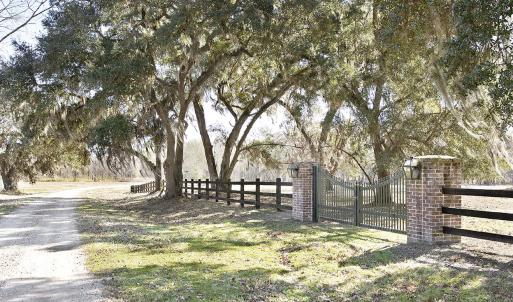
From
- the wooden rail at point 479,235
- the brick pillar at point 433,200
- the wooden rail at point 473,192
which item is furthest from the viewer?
the brick pillar at point 433,200

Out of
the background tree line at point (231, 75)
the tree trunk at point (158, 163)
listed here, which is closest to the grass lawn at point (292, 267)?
the background tree line at point (231, 75)

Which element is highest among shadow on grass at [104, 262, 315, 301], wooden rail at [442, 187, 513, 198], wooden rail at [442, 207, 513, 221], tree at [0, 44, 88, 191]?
tree at [0, 44, 88, 191]

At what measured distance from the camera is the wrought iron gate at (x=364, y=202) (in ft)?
33.1

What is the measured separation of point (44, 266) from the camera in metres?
8.10

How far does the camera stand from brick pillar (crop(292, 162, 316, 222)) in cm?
1335

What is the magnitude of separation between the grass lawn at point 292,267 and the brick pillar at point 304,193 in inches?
42.0

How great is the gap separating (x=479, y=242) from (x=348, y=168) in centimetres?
Answer: 2324

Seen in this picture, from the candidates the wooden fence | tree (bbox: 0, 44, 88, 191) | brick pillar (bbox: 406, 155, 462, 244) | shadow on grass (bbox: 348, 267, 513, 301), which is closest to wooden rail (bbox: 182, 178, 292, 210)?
the wooden fence

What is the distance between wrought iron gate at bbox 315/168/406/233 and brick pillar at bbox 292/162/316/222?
23 cm

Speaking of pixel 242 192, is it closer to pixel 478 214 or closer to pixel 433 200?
pixel 433 200

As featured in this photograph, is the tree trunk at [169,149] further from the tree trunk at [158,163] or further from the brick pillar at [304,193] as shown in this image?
the brick pillar at [304,193]

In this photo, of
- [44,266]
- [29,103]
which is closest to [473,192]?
[44,266]

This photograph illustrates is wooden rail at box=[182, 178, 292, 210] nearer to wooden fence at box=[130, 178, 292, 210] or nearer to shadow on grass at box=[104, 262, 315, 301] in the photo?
wooden fence at box=[130, 178, 292, 210]

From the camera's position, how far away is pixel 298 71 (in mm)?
20734
